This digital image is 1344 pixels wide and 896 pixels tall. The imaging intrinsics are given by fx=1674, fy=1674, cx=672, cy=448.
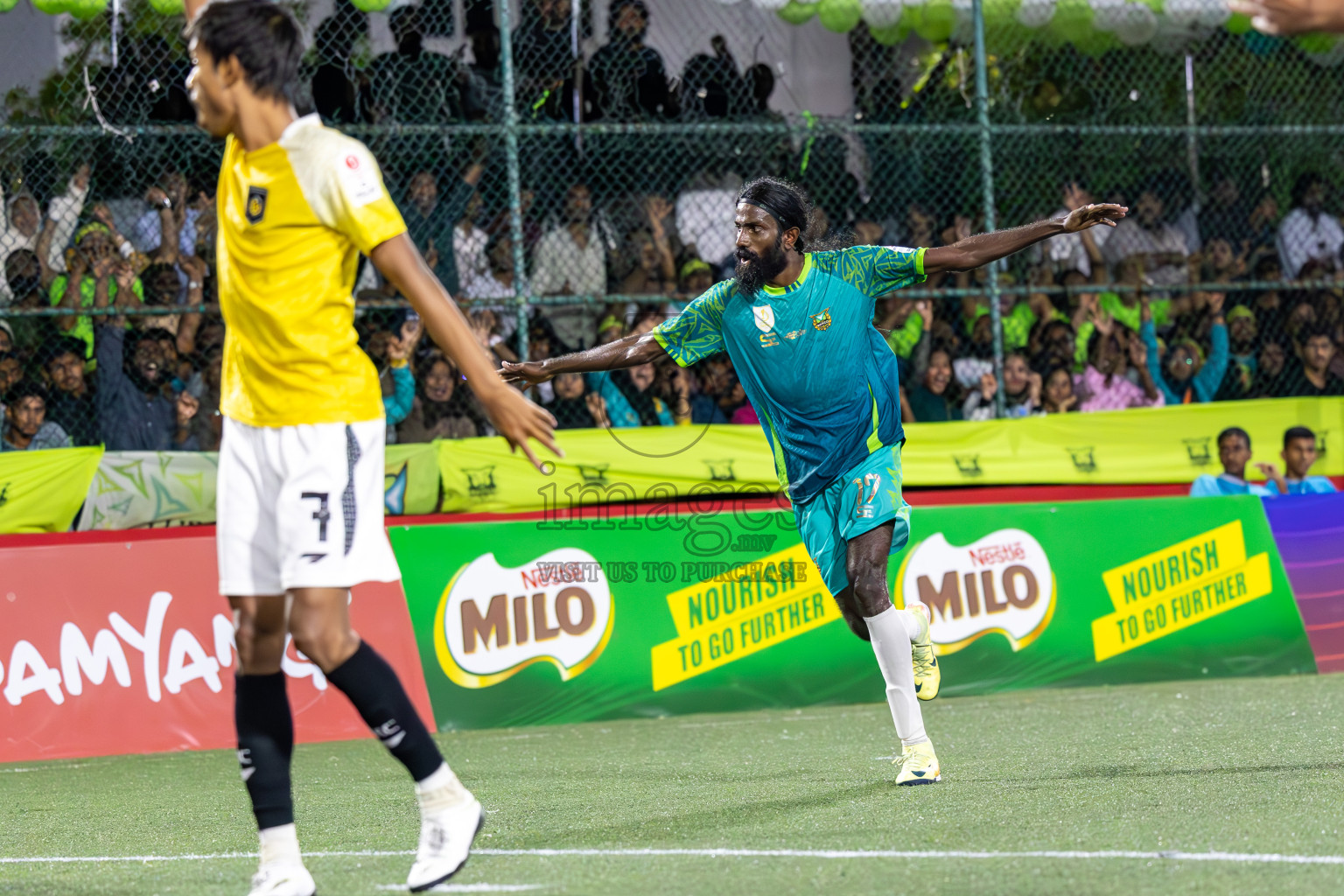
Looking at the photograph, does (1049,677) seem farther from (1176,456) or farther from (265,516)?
(265,516)

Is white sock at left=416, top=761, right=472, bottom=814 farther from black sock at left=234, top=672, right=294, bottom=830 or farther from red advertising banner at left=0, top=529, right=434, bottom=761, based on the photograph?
red advertising banner at left=0, top=529, right=434, bottom=761

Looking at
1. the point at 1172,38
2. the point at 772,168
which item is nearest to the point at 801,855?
the point at 772,168

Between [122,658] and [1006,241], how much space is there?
5433 millimetres

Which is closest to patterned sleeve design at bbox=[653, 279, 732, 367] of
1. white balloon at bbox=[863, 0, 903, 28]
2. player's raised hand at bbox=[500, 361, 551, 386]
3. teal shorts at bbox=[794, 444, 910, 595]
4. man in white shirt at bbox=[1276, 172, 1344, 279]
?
player's raised hand at bbox=[500, 361, 551, 386]

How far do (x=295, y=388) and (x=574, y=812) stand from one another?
2378mm

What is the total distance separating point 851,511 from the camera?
666 centimetres

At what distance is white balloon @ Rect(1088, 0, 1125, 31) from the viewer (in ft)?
40.4

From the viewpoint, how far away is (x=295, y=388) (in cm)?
409

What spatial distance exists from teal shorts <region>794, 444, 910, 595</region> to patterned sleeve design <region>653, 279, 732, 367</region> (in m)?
0.82

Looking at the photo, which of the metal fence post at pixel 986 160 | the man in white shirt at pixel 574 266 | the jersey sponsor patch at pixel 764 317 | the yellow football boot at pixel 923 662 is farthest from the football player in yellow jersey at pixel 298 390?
the metal fence post at pixel 986 160

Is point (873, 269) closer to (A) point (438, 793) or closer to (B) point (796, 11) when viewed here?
(A) point (438, 793)

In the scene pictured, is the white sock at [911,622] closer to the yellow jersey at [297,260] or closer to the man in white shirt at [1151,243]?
the yellow jersey at [297,260]

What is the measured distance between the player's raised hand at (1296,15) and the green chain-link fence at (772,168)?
23.1 ft

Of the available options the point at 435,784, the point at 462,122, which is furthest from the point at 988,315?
the point at 435,784
